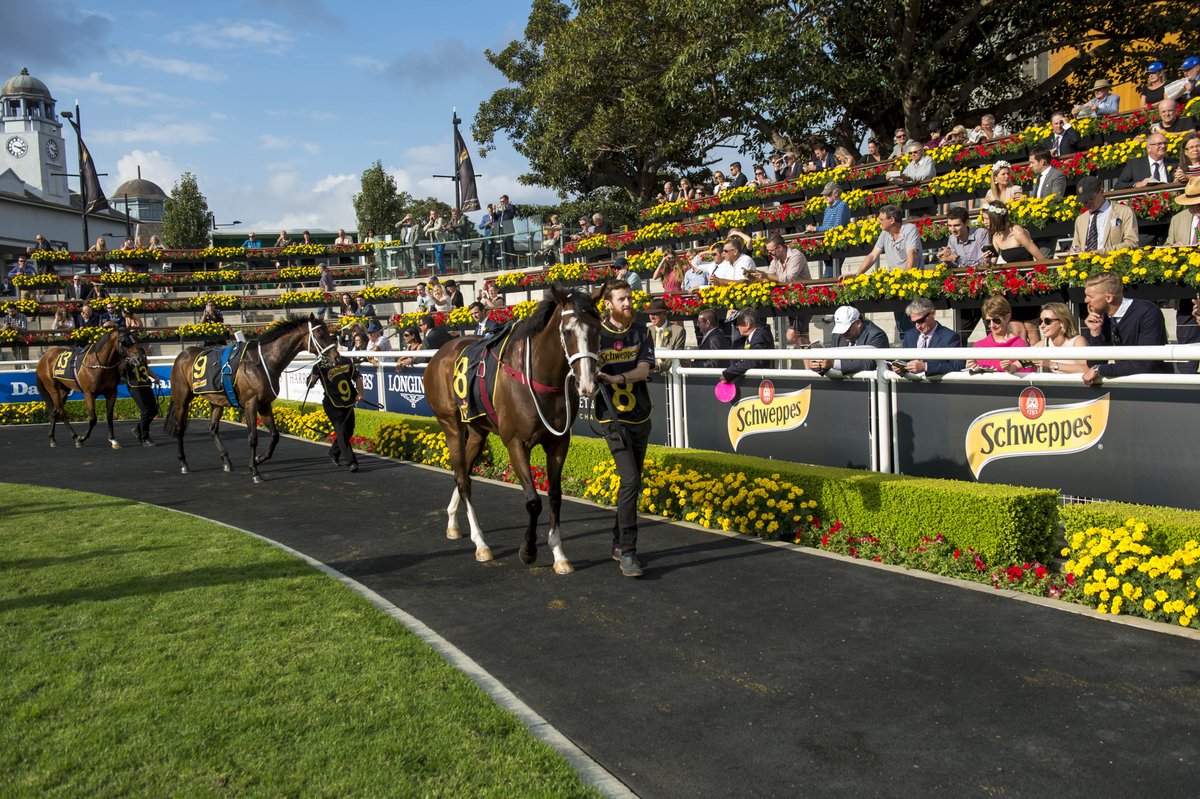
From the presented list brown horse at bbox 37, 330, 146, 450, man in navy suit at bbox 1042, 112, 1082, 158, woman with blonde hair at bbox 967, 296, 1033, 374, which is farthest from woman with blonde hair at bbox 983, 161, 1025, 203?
brown horse at bbox 37, 330, 146, 450

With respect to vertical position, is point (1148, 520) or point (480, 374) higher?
point (480, 374)

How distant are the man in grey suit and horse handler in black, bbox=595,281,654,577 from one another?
7.25m

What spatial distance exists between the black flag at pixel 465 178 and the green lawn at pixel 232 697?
27258 mm

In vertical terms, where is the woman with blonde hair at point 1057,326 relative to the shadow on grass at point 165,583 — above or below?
above

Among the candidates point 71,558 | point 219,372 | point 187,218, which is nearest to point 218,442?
point 219,372

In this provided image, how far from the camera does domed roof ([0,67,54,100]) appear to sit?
289 feet

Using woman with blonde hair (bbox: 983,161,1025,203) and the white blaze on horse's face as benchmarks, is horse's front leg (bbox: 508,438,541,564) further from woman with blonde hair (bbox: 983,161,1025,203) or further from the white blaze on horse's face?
woman with blonde hair (bbox: 983,161,1025,203)

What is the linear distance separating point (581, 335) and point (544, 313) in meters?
0.67

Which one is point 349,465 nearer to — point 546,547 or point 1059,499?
point 546,547

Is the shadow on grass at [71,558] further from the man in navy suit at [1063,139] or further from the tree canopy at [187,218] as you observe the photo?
the tree canopy at [187,218]

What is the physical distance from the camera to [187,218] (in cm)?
6131

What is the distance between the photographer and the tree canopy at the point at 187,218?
6072 cm

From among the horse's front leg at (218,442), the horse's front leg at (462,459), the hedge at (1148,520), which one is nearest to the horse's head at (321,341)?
the horse's front leg at (218,442)

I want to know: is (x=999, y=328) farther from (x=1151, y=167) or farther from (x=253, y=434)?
(x=253, y=434)
